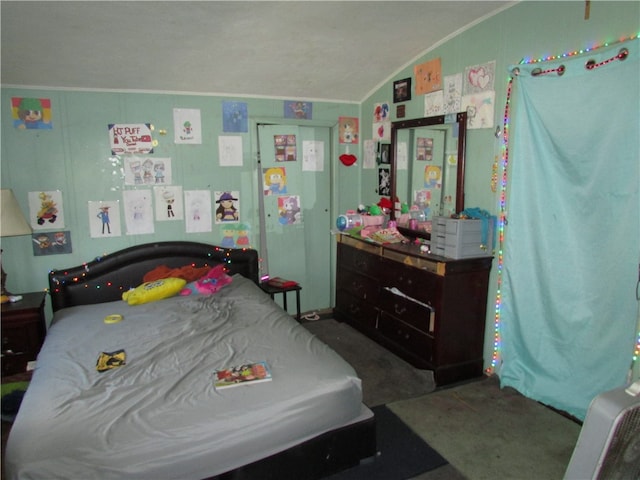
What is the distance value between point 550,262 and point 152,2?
9.63ft

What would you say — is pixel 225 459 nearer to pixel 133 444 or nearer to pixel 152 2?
pixel 133 444

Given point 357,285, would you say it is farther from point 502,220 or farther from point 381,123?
point 381,123

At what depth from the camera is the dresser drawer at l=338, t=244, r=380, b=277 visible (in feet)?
12.5

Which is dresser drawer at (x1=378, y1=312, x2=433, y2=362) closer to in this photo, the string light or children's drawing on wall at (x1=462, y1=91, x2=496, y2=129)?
the string light

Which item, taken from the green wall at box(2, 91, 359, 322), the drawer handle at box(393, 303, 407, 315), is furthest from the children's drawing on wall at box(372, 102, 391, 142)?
the drawer handle at box(393, 303, 407, 315)

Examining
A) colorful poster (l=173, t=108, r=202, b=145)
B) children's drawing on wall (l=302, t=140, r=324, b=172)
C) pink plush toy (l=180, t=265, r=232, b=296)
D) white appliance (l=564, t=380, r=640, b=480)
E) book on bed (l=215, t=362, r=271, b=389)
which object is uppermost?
colorful poster (l=173, t=108, r=202, b=145)

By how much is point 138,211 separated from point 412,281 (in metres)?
Result: 2.52

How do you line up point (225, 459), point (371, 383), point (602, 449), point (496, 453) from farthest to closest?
1. point (371, 383)
2. point (496, 453)
3. point (225, 459)
4. point (602, 449)

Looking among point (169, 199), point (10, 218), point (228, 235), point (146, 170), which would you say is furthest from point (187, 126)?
point (10, 218)

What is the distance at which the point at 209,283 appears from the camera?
365cm

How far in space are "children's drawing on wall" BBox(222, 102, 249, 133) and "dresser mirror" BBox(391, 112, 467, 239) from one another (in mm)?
1434

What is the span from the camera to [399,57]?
379 centimetres

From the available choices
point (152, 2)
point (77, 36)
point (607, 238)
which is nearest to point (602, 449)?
point (607, 238)

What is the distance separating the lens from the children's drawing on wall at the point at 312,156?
453 centimetres
